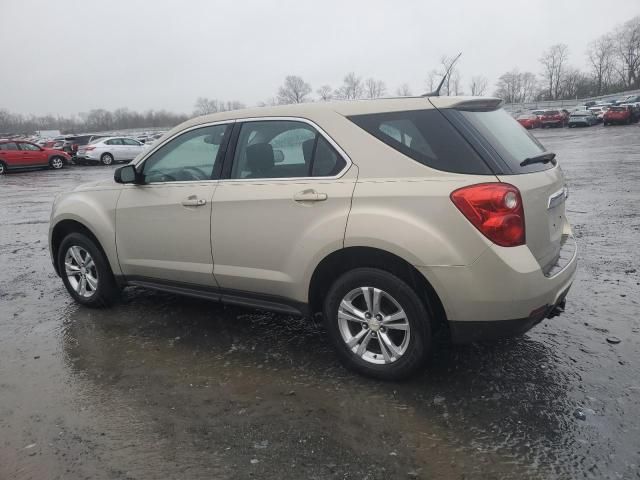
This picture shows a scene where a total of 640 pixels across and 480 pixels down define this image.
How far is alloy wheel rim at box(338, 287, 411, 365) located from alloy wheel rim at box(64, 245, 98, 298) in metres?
2.71

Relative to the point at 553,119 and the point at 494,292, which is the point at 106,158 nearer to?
the point at 494,292

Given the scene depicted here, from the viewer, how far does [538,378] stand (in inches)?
129

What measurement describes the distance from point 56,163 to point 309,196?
26969 millimetres

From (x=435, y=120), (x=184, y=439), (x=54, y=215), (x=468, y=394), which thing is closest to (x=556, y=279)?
(x=468, y=394)

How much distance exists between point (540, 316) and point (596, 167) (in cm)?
1340

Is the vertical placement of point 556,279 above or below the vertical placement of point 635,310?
above

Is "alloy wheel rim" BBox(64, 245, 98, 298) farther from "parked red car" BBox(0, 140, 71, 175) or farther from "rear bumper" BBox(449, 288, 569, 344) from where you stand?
"parked red car" BBox(0, 140, 71, 175)

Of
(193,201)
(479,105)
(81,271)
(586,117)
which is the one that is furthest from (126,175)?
(586,117)

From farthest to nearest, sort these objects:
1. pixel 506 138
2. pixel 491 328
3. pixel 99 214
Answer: pixel 99 214
pixel 506 138
pixel 491 328

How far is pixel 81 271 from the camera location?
489 centimetres

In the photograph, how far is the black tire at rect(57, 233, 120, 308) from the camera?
15.4ft

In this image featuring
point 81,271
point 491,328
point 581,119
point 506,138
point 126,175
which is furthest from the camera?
point 581,119

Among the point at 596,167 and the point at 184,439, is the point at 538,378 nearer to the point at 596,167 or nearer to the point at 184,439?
the point at 184,439

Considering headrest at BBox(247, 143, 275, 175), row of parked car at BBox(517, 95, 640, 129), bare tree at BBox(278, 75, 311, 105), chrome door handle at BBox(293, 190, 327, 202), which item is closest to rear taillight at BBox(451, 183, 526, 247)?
chrome door handle at BBox(293, 190, 327, 202)
